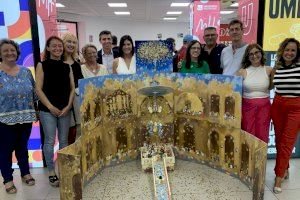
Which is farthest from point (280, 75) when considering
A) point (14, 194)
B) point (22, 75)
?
point (14, 194)

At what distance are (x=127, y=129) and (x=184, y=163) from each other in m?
0.83

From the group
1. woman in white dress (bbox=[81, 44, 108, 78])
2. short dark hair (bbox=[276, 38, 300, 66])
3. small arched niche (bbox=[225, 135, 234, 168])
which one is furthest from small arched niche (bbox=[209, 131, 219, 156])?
woman in white dress (bbox=[81, 44, 108, 78])

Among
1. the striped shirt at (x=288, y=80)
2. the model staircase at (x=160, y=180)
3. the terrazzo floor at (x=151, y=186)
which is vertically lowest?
the terrazzo floor at (x=151, y=186)

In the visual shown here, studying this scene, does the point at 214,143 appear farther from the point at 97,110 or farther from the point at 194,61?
the point at 97,110

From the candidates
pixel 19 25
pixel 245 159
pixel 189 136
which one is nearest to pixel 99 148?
pixel 189 136

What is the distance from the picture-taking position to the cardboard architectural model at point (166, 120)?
2.85m

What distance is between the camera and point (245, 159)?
2.79 metres

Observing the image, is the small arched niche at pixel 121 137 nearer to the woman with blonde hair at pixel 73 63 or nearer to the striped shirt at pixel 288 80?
the woman with blonde hair at pixel 73 63

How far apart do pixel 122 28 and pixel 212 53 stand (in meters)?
12.6

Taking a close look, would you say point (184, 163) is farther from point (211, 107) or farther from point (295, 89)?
point (295, 89)

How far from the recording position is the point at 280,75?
2678mm

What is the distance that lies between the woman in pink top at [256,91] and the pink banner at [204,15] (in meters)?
4.71

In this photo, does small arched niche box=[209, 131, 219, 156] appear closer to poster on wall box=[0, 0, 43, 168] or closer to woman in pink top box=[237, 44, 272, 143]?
woman in pink top box=[237, 44, 272, 143]

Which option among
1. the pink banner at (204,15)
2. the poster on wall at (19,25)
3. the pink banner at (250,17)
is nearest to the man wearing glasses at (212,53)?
the pink banner at (250,17)
